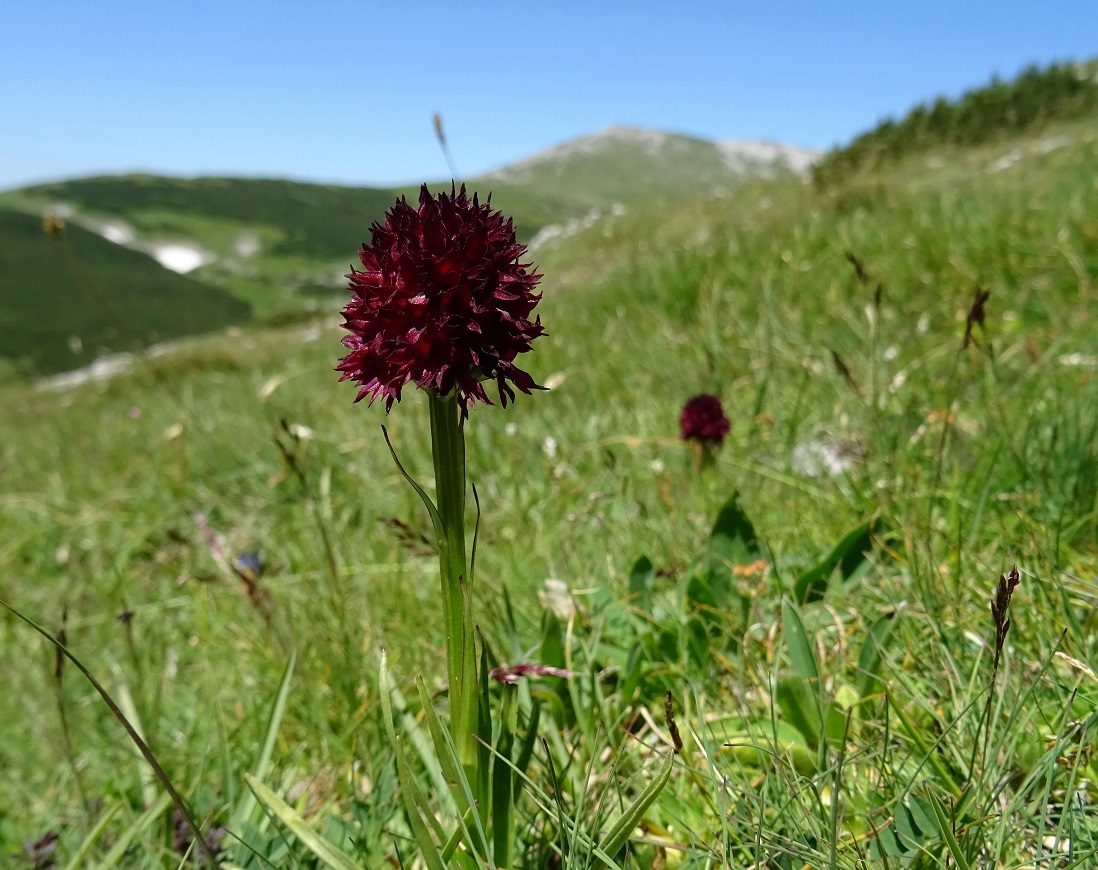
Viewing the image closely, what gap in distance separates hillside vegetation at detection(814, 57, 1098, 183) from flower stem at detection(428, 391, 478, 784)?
1676 centimetres

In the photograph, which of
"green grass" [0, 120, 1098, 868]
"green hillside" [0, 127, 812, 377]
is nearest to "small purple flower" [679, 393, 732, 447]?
"green grass" [0, 120, 1098, 868]

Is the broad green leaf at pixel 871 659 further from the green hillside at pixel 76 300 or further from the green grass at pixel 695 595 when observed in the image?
the green hillside at pixel 76 300

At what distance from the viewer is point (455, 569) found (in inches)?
47.9

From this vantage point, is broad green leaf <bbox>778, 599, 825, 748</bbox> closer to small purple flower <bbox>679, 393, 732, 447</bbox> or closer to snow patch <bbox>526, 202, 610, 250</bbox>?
small purple flower <bbox>679, 393, 732, 447</bbox>

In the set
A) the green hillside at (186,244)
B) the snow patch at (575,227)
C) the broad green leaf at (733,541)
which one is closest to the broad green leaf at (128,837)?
the broad green leaf at (733,541)

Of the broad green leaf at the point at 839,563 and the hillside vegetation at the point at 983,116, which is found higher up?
the hillside vegetation at the point at 983,116

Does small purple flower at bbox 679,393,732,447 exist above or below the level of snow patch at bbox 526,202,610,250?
below

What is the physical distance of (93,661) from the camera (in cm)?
329

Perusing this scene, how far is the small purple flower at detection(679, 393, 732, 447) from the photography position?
2.79m

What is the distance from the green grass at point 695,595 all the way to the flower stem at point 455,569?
177mm

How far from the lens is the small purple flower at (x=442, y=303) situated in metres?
1.14

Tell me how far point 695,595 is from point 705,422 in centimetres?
93

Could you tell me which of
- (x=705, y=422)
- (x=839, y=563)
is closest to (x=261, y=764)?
(x=839, y=563)

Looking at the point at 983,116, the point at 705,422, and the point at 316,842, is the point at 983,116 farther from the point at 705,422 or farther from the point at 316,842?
the point at 316,842
